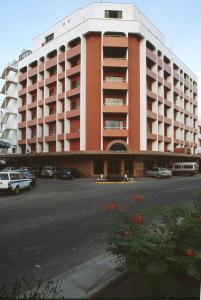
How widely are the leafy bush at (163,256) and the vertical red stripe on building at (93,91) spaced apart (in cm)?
3341

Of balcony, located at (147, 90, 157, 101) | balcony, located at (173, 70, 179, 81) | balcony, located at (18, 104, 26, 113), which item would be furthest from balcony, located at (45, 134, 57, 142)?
balcony, located at (173, 70, 179, 81)

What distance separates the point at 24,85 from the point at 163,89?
92.6 ft

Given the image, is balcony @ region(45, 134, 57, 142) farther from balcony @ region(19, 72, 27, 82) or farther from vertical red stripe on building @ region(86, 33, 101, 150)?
balcony @ region(19, 72, 27, 82)

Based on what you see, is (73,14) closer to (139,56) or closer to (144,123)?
(139,56)

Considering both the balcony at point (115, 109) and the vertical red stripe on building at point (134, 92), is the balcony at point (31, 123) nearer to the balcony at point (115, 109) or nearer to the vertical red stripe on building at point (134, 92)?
the balcony at point (115, 109)

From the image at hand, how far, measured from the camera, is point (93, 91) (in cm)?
3828

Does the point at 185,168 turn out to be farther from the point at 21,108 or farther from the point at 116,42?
the point at 21,108

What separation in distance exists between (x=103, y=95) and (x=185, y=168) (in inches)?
751

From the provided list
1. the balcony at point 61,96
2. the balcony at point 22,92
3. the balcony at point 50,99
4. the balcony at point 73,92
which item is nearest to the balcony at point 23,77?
the balcony at point 22,92

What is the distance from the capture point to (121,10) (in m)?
40.9

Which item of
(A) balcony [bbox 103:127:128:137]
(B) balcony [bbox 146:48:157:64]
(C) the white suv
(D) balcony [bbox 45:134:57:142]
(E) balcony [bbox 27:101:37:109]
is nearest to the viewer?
(C) the white suv

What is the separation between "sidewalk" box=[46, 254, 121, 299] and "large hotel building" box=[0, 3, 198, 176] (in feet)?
103

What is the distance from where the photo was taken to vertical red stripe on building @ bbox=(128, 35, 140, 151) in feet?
125

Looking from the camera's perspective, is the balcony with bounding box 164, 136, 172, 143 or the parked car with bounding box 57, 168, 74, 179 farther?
the balcony with bounding box 164, 136, 172, 143
